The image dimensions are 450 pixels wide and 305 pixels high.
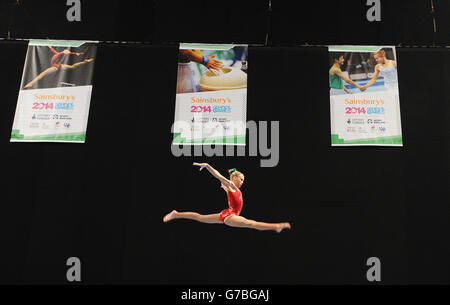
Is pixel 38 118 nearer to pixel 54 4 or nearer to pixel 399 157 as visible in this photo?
pixel 54 4

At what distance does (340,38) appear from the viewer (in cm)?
508

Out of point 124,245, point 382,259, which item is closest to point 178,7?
point 124,245

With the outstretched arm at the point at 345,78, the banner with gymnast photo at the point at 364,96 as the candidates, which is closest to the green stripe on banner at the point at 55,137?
the banner with gymnast photo at the point at 364,96

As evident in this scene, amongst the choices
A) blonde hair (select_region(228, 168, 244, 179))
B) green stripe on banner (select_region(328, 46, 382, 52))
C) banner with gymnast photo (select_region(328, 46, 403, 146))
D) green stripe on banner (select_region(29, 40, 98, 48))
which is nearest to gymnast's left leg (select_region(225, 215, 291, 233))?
blonde hair (select_region(228, 168, 244, 179))

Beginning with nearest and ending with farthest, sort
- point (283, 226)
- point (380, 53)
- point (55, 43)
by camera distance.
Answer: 1. point (283, 226)
2. point (380, 53)
3. point (55, 43)

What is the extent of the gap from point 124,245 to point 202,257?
85cm

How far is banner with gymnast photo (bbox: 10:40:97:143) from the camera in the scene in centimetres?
482

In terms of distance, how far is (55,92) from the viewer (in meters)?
4.93

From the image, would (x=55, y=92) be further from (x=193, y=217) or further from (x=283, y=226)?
(x=283, y=226)

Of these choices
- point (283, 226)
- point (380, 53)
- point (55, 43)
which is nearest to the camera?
point (283, 226)

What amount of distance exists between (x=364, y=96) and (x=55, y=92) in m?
3.54

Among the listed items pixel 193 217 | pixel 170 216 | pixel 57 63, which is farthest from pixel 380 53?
pixel 57 63

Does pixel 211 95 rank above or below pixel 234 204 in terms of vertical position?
above
